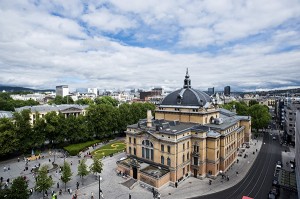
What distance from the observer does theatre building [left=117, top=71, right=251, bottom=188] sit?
45.6 meters

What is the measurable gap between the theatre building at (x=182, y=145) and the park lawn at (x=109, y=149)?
41.2ft

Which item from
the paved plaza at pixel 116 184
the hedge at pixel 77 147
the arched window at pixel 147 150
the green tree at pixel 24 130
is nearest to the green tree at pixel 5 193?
the paved plaza at pixel 116 184

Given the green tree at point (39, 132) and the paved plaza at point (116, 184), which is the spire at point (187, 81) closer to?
the paved plaza at point (116, 184)

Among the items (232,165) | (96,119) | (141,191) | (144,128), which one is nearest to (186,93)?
(144,128)

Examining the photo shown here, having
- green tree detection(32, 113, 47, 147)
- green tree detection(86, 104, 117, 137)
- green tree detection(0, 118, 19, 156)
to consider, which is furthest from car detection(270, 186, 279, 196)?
green tree detection(0, 118, 19, 156)

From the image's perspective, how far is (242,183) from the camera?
45656 mm

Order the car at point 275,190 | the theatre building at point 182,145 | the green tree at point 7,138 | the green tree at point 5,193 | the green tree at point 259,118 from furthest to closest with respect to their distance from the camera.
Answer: the green tree at point 259,118
the green tree at point 7,138
the theatre building at point 182,145
the car at point 275,190
the green tree at point 5,193

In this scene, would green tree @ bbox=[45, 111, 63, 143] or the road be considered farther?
green tree @ bbox=[45, 111, 63, 143]

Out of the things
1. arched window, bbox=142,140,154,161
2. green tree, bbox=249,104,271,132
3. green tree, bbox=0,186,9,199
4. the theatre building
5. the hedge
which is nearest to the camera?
green tree, bbox=0,186,9,199

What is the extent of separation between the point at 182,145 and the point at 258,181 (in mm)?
19423

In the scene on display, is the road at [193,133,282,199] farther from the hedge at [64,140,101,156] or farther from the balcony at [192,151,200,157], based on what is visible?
the hedge at [64,140,101,156]

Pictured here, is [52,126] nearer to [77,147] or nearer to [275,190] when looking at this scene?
[77,147]

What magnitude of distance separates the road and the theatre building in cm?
603

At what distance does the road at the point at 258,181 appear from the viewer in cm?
4078
